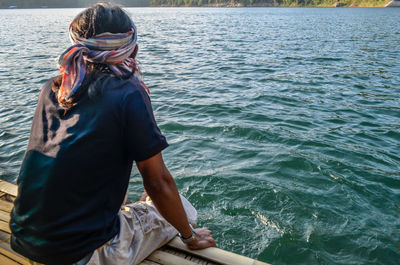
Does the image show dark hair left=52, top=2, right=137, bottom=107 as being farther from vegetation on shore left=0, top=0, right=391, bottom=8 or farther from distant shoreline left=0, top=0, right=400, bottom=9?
vegetation on shore left=0, top=0, right=391, bottom=8

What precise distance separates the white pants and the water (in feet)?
4.77

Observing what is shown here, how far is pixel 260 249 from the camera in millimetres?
3881

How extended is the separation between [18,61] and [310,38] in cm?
1891

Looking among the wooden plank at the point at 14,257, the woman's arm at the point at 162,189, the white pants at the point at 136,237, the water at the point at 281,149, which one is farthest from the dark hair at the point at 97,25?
the water at the point at 281,149

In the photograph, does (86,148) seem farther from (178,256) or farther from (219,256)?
(219,256)

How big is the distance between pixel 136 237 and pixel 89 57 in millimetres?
1476

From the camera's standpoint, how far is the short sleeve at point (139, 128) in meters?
1.87

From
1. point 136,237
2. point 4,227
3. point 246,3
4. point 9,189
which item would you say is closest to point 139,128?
point 136,237

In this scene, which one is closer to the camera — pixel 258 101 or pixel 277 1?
pixel 258 101

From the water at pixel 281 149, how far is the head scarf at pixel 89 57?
9.38 ft

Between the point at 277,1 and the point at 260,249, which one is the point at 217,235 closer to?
the point at 260,249

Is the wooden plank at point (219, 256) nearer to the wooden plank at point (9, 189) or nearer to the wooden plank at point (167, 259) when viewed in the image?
the wooden plank at point (167, 259)

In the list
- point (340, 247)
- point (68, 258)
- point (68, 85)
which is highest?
point (68, 85)

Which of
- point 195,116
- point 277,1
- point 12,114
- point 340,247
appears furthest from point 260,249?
point 277,1
